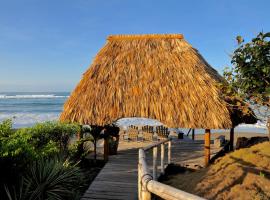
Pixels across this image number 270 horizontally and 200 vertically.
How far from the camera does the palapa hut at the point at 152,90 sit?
1003 cm

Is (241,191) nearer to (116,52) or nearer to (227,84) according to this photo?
(227,84)

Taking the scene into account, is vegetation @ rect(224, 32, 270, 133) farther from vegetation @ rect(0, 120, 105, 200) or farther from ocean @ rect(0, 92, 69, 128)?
ocean @ rect(0, 92, 69, 128)

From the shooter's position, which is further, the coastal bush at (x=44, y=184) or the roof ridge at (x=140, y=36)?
the roof ridge at (x=140, y=36)

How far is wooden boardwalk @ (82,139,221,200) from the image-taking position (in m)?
7.16

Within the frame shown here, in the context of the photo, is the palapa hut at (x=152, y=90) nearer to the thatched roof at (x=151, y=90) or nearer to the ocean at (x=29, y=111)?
the thatched roof at (x=151, y=90)

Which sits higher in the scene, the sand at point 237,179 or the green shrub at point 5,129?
the green shrub at point 5,129

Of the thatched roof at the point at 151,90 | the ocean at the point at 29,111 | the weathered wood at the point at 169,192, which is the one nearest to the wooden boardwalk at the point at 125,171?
the thatched roof at the point at 151,90

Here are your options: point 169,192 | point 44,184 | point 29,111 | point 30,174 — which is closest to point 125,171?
point 44,184

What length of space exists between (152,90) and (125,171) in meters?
3.04

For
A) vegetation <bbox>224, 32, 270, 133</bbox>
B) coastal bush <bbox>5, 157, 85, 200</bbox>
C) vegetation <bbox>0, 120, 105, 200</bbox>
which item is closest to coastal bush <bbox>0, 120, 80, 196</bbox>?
vegetation <bbox>0, 120, 105, 200</bbox>

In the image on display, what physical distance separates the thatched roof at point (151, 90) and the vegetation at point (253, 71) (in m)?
1.63

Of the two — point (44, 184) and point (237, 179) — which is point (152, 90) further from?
point (44, 184)

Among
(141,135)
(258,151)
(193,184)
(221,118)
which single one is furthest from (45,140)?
(141,135)

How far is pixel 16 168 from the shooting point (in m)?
6.59
